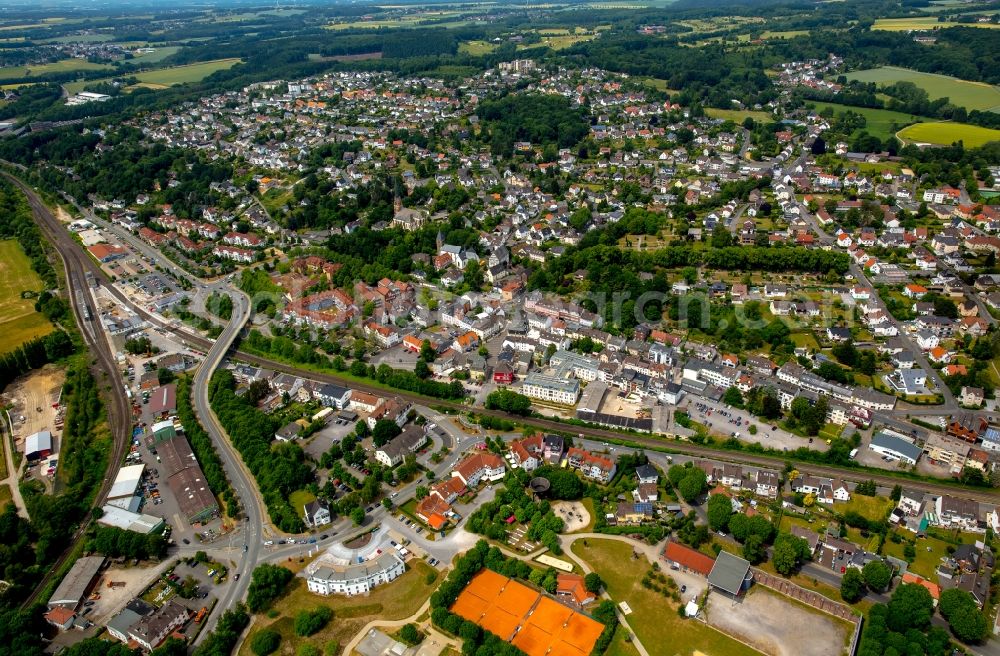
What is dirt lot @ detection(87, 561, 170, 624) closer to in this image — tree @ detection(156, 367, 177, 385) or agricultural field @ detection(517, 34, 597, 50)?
tree @ detection(156, 367, 177, 385)

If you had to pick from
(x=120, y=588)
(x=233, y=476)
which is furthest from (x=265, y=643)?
(x=233, y=476)

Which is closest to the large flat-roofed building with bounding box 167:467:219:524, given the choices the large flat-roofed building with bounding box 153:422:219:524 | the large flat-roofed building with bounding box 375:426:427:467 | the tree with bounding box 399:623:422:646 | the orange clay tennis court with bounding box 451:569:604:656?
the large flat-roofed building with bounding box 153:422:219:524

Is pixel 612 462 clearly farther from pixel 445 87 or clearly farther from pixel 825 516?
pixel 445 87

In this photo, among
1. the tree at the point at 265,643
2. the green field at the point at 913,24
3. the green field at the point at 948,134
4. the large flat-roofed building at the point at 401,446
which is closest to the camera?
the tree at the point at 265,643

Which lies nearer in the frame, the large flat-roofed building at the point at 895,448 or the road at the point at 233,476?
the road at the point at 233,476

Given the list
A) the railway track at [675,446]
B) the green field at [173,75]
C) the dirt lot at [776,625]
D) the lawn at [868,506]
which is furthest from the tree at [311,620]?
the green field at [173,75]

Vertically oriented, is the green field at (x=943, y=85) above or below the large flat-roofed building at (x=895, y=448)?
above

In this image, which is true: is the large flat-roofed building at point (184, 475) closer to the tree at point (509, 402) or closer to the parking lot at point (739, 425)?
the tree at point (509, 402)
